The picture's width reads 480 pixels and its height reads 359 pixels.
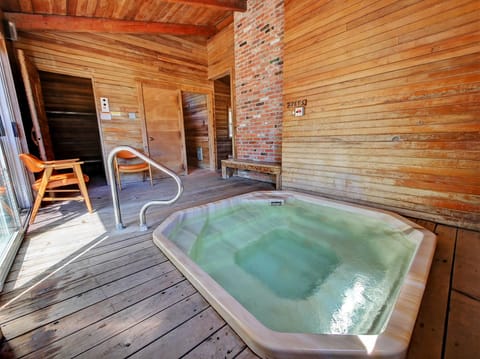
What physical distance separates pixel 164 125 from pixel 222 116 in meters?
1.65

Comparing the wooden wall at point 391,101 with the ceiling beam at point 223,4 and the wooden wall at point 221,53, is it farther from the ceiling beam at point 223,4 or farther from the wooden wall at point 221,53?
the wooden wall at point 221,53

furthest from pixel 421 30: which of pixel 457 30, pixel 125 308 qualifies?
pixel 125 308

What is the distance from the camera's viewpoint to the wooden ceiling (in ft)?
9.34

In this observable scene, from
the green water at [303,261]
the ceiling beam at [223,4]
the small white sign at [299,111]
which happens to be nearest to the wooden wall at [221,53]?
the ceiling beam at [223,4]

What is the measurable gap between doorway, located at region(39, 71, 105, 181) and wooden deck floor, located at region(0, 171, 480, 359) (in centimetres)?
420

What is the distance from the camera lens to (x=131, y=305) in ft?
3.75

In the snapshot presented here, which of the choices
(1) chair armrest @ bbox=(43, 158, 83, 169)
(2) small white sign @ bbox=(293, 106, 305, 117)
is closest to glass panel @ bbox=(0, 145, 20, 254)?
(1) chair armrest @ bbox=(43, 158, 83, 169)

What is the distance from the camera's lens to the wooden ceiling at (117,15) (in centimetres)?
285

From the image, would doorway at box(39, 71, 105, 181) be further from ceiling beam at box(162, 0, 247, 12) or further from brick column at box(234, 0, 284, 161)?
brick column at box(234, 0, 284, 161)

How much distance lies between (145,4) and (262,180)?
350 centimetres

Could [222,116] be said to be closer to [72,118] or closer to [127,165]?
[127,165]

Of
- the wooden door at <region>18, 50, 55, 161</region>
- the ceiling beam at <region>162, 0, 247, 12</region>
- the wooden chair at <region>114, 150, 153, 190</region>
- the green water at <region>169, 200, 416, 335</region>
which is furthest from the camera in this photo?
the wooden chair at <region>114, 150, 153, 190</region>

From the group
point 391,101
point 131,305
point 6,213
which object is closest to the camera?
point 131,305

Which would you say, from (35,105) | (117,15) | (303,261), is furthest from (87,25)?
(303,261)
